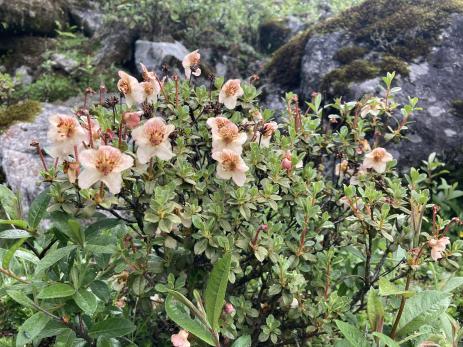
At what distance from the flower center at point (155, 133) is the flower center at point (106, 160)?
130 mm

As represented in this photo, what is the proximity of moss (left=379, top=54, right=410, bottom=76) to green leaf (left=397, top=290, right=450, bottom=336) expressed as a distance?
9.76 feet

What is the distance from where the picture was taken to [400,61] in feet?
13.8

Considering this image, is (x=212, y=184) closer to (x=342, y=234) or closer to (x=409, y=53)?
(x=342, y=234)

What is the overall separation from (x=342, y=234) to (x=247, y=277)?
20.4 inches

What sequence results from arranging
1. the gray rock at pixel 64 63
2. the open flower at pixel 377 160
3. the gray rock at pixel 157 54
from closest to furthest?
the open flower at pixel 377 160 → the gray rock at pixel 157 54 → the gray rock at pixel 64 63

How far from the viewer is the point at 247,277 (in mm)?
1944

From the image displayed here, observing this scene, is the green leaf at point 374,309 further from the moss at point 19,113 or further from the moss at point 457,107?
the moss at point 19,113

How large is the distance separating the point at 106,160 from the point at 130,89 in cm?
46

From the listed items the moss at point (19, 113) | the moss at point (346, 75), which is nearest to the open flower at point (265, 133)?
the moss at point (346, 75)

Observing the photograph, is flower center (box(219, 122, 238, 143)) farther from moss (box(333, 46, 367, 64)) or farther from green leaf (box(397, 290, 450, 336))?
moss (box(333, 46, 367, 64))

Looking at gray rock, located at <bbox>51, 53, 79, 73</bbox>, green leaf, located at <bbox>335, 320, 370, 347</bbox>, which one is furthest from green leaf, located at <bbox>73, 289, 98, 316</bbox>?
gray rock, located at <bbox>51, 53, 79, 73</bbox>

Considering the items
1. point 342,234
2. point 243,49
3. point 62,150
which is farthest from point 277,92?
point 62,150

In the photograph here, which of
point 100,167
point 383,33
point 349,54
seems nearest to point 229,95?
point 100,167

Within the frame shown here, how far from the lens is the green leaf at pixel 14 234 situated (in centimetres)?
153
